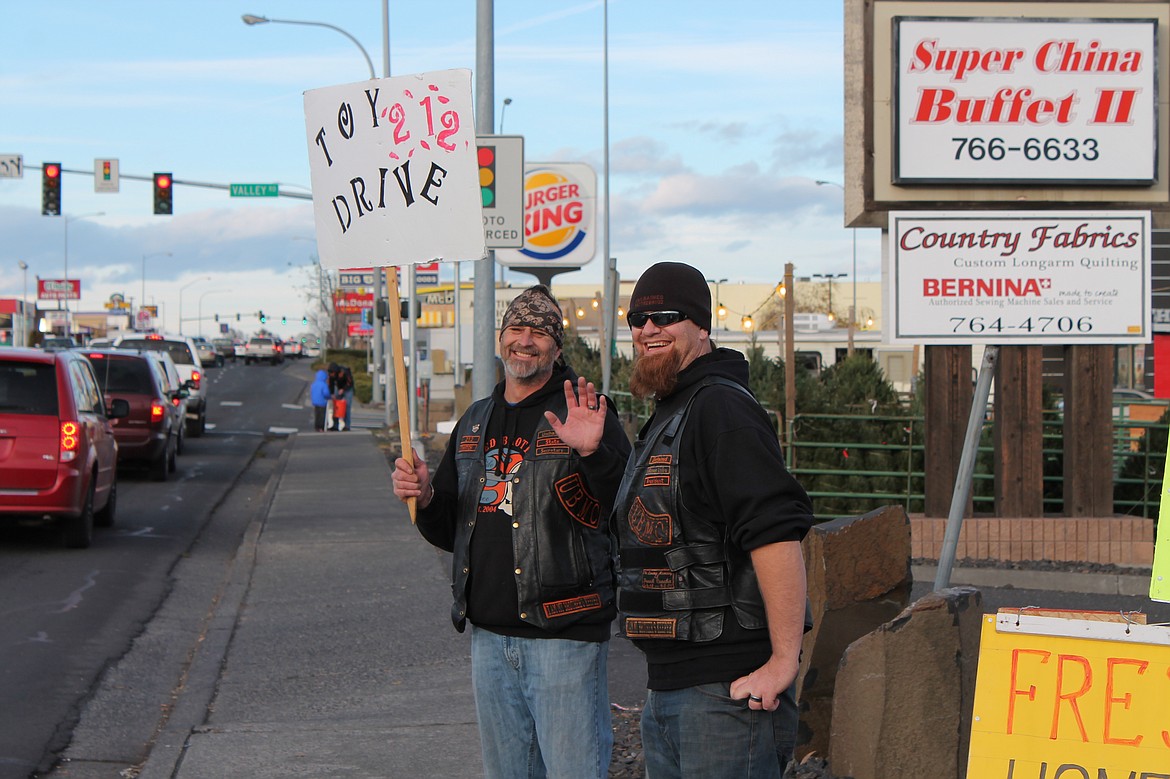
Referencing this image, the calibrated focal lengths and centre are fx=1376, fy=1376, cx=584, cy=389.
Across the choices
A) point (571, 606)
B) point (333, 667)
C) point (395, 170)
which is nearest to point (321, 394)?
point (333, 667)

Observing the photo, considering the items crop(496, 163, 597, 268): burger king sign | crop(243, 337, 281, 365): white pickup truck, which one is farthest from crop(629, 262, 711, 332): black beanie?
crop(243, 337, 281, 365): white pickup truck

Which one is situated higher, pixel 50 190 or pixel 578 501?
pixel 50 190

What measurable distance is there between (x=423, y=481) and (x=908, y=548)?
2657 millimetres

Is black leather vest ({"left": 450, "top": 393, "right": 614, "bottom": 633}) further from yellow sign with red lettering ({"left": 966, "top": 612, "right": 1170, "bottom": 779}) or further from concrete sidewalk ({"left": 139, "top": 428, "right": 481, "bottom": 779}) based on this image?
concrete sidewalk ({"left": 139, "top": 428, "right": 481, "bottom": 779})

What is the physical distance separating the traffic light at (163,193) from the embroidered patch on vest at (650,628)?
34.4 meters

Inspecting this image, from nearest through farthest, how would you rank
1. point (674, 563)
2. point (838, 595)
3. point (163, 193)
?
point (674, 563) < point (838, 595) < point (163, 193)

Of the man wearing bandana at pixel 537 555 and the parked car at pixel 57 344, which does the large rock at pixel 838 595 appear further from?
the parked car at pixel 57 344

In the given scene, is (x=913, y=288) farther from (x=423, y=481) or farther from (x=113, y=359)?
(x=113, y=359)

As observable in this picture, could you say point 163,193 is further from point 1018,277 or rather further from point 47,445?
point 1018,277

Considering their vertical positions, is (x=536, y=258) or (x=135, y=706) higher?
(x=536, y=258)

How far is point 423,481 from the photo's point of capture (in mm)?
4164

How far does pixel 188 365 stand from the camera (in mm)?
31859

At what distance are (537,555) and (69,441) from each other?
370 inches

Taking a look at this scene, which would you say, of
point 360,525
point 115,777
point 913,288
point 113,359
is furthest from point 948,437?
point 113,359
